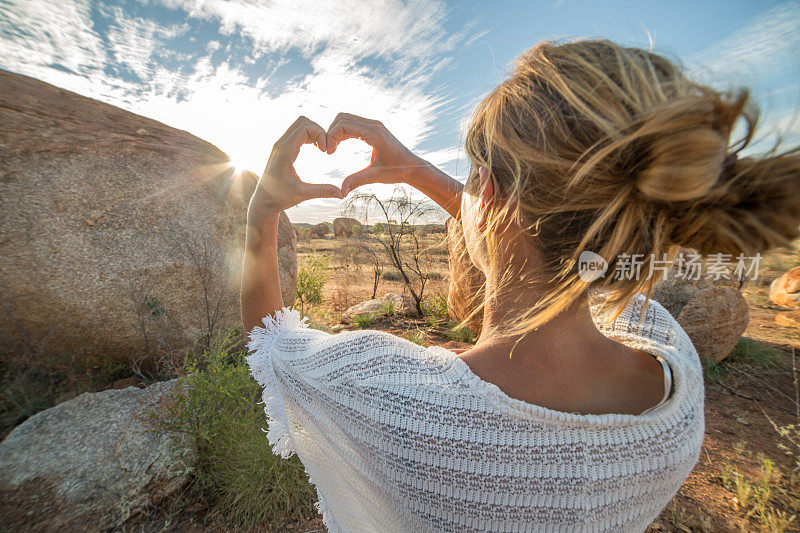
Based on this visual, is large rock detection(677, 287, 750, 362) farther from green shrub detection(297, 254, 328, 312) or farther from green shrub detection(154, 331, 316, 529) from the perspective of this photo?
green shrub detection(297, 254, 328, 312)

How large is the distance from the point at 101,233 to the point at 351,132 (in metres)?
3.43

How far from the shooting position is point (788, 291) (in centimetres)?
715

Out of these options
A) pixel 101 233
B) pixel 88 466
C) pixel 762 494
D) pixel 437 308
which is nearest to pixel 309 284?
pixel 437 308

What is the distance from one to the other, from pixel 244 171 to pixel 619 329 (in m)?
4.65

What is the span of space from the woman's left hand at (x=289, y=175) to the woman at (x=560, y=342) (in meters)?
0.51

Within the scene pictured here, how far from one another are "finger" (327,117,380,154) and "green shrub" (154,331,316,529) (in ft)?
6.90

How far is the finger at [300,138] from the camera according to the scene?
1.22 metres

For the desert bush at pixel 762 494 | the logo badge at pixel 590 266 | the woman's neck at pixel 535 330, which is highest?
the logo badge at pixel 590 266

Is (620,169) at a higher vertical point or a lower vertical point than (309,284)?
higher

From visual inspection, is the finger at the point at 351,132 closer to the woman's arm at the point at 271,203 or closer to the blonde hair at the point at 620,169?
the woman's arm at the point at 271,203

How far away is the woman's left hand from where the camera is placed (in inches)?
48.0

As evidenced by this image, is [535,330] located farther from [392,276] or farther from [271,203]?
[392,276]

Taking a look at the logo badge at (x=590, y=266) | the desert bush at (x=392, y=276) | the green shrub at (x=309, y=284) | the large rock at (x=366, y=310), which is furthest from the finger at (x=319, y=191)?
the desert bush at (x=392, y=276)

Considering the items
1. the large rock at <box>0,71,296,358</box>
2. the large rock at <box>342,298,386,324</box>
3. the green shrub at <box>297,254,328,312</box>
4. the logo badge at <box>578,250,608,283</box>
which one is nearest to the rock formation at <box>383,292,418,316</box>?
the large rock at <box>342,298,386,324</box>
